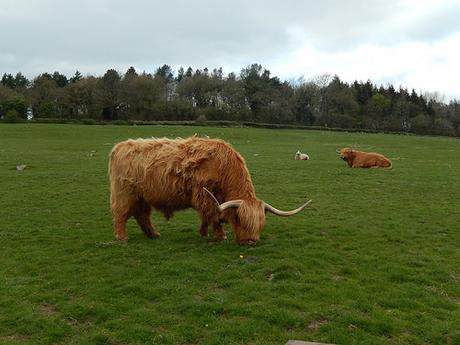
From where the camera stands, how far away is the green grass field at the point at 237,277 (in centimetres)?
627

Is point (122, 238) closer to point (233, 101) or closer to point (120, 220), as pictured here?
point (120, 220)

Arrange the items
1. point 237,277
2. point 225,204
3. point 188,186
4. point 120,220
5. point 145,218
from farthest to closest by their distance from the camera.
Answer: point 145,218, point 120,220, point 188,186, point 225,204, point 237,277

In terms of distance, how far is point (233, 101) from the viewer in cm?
9638

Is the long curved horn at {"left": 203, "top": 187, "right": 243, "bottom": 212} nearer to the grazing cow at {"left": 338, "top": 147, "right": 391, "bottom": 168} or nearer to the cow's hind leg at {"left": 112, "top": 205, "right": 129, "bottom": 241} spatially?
the cow's hind leg at {"left": 112, "top": 205, "right": 129, "bottom": 241}

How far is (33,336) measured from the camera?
6215 mm

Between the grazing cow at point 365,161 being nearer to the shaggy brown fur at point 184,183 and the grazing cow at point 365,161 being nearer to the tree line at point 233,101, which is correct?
the shaggy brown fur at point 184,183

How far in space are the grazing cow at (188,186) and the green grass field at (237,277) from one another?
0.53 m

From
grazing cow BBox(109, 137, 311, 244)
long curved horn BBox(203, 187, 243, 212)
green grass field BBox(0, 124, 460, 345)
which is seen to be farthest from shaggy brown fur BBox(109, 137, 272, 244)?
green grass field BBox(0, 124, 460, 345)

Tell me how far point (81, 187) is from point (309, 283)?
13.2 m

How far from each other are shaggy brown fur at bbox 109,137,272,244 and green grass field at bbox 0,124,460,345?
0.51m

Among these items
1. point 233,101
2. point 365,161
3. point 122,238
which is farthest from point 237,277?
point 233,101

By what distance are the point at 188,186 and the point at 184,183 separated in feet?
0.34

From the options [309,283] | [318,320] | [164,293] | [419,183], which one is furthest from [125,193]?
[419,183]

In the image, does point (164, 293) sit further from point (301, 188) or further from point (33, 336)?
point (301, 188)
